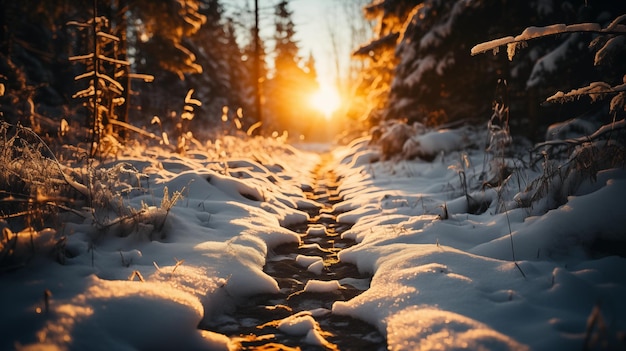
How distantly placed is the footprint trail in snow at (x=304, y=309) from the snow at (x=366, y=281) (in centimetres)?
3

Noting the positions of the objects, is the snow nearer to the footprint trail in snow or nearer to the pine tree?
the footprint trail in snow

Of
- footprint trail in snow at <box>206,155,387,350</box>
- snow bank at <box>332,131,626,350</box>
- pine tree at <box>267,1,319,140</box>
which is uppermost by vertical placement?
pine tree at <box>267,1,319,140</box>

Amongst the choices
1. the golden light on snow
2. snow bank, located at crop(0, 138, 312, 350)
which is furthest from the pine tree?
snow bank, located at crop(0, 138, 312, 350)

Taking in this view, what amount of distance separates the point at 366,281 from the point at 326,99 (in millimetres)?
51392

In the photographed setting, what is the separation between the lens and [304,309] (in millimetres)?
2264

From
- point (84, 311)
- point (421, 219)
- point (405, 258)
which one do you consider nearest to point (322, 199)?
point (421, 219)

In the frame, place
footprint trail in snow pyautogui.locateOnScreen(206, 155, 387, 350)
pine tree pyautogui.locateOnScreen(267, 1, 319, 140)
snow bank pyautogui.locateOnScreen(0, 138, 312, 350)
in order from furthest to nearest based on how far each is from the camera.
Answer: pine tree pyautogui.locateOnScreen(267, 1, 319, 140) < footprint trail in snow pyautogui.locateOnScreen(206, 155, 387, 350) < snow bank pyautogui.locateOnScreen(0, 138, 312, 350)

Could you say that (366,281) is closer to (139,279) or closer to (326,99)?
(139,279)

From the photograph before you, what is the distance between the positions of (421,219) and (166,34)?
28.4ft

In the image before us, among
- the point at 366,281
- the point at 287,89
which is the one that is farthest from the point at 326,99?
the point at 366,281

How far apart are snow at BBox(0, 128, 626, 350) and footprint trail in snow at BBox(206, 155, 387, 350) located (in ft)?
0.09

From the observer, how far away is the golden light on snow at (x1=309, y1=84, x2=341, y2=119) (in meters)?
46.8

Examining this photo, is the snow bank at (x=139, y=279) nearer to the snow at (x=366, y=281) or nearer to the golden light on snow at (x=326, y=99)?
the snow at (x=366, y=281)

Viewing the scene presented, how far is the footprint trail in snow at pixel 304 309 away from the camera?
1874 mm
